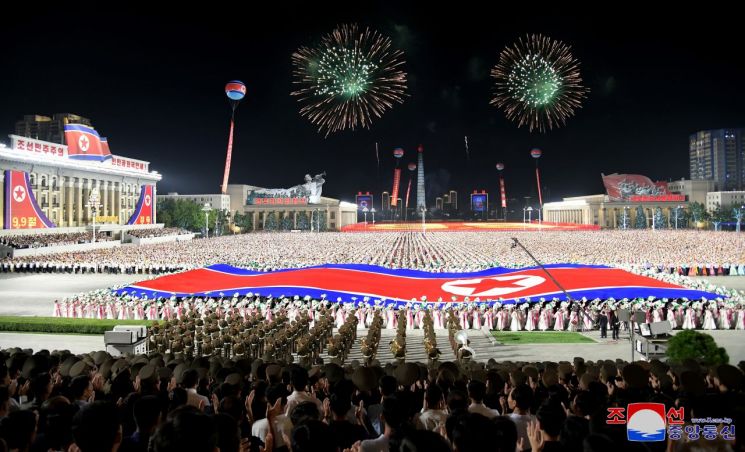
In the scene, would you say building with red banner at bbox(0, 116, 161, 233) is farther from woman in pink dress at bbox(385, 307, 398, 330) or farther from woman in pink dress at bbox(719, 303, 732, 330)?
woman in pink dress at bbox(719, 303, 732, 330)

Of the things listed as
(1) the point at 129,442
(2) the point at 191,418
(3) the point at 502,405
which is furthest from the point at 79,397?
(3) the point at 502,405

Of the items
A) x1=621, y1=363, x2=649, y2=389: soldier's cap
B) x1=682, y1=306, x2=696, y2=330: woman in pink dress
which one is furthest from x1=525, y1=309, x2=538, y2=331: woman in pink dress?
x1=621, y1=363, x2=649, y2=389: soldier's cap

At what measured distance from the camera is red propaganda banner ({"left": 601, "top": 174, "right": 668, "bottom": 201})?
483 ft

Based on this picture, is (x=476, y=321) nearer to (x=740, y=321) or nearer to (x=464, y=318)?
(x=464, y=318)

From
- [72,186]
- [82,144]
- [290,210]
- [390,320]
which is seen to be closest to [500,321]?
[390,320]

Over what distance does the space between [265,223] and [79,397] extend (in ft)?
473

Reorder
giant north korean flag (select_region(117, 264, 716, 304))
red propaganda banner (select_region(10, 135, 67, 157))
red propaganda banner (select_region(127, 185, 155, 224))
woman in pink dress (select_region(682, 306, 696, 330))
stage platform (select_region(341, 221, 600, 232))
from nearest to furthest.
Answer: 1. woman in pink dress (select_region(682, 306, 696, 330))
2. giant north korean flag (select_region(117, 264, 716, 304))
3. red propaganda banner (select_region(10, 135, 67, 157))
4. red propaganda banner (select_region(127, 185, 155, 224))
5. stage platform (select_region(341, 221, 600, 232))

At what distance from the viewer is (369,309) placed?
2477cm

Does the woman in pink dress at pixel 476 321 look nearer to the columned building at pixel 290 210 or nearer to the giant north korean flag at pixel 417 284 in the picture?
the giant north korean flag at pixel 417 284

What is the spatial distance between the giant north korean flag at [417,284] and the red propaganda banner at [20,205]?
5013 centimetres

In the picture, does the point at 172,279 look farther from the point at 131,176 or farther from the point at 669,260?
the point at 131,176
